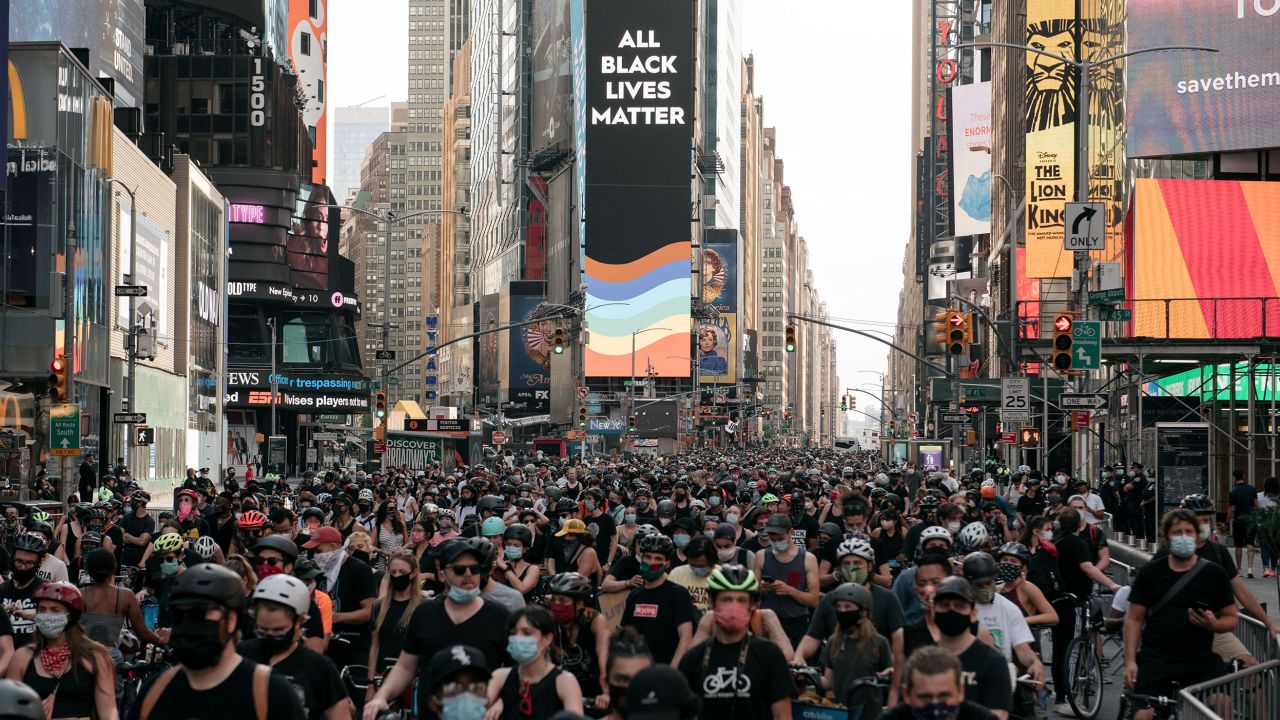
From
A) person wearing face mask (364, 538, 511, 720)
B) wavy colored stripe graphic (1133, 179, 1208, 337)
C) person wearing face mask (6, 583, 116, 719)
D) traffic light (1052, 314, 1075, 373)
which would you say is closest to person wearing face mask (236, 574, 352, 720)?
person wearing face mask (364, 538, 511, 720)

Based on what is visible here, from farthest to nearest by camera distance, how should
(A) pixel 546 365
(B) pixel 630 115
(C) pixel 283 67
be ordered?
(A) pixel 546 365, (B) pixel 630 115, (C) pixel 283 67

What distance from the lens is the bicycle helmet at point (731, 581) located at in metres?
8.38

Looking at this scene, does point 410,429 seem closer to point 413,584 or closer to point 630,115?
point 413,584

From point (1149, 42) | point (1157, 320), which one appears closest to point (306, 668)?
point (1157, 320)

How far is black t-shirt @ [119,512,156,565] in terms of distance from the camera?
61.8 feet

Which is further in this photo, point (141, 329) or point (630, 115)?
point (630, 115)

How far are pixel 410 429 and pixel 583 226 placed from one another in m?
79.9

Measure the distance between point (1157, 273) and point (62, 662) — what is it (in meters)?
36.1

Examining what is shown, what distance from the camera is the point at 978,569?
9.91 m

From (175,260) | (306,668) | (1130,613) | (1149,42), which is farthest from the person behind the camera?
(175,260)

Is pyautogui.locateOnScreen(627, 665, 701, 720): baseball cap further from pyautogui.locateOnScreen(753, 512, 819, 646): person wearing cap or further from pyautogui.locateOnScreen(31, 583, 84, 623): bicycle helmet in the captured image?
pyautogui.locateOnScreen(753, 512, 819, 646): person wearing cap

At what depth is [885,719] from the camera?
21.9 ft

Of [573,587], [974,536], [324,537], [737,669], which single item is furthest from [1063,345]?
[737,669]

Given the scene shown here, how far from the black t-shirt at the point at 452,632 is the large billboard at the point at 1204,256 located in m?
33.8
